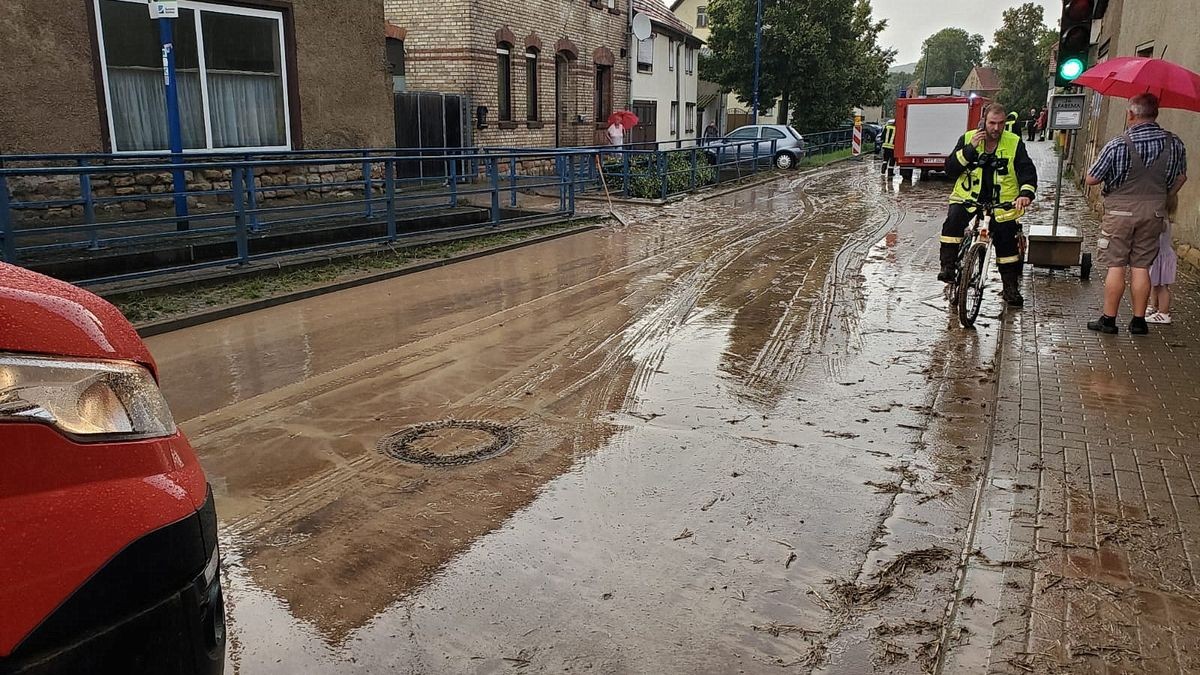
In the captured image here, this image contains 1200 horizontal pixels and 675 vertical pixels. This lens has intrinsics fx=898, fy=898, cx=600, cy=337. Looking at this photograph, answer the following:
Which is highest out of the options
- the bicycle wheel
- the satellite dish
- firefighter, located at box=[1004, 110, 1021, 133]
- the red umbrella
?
the satellite dish

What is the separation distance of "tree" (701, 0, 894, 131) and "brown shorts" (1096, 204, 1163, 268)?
1274 inches

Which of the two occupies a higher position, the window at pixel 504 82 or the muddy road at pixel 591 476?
the window at pixel 504 82

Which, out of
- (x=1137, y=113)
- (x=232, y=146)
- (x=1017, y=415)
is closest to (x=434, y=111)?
(x=232, y=146)

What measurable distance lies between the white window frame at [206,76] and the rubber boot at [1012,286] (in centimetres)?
1026

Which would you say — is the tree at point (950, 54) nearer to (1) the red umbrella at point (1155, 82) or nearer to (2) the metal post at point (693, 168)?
(2) the metal post at point (693, 168)

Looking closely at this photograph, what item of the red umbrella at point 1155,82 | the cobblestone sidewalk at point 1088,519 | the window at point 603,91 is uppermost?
the window at point 603,91

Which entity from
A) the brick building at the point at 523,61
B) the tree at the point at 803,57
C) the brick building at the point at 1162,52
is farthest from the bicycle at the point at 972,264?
the tree at the point at 803,57

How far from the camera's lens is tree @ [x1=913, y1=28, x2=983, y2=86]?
448ft

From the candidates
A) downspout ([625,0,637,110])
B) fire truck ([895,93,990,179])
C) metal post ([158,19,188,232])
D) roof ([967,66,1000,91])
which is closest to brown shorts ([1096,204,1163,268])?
metal post ([158,19,188,232])

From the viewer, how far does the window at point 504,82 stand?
73.7ft

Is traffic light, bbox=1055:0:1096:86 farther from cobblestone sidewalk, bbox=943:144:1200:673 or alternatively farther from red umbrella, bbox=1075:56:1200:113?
cobblestone sidewalk, bbox=943:144:1200:673

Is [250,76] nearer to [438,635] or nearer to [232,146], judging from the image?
[232,146]

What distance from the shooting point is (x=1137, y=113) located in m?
7.06

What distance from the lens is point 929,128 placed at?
25.2m
